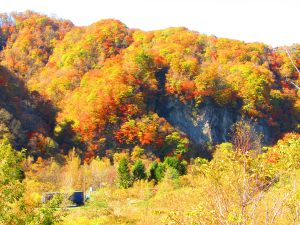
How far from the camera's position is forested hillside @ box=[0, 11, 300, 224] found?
152ft

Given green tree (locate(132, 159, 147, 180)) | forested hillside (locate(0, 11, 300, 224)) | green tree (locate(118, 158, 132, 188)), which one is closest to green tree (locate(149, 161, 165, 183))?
forested hillside (locate(0, 11, 300, 224))

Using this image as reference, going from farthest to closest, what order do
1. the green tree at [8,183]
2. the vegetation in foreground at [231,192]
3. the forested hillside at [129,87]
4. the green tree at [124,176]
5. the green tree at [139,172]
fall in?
1. the forested hillside at [129,87]
2. the green tree at [139,172]
3. the green tree at [124,176]
4. the green tree at [8,183]
5. the vegetation in foreground at [231,192]

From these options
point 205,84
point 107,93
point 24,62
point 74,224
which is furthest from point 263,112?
point 74,224

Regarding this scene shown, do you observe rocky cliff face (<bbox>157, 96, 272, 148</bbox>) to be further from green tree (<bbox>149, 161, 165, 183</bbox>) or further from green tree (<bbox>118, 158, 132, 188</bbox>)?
green tree (<bbox>118, 158, 132, 188</bbox>)

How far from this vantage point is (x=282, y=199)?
24.1ft

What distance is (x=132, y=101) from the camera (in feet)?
196

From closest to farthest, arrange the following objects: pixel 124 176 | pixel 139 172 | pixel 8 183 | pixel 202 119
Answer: pixel 8 183
pixel 124 176
pixel 139 172
pixel 202 119

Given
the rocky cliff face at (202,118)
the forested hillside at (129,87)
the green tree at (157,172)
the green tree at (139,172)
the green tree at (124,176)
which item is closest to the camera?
the green tree at (124,176)

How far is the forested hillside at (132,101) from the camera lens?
46.3 meters

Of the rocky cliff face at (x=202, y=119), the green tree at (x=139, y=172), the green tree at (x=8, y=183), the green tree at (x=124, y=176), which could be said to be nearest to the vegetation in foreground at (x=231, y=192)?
the green tree at (x=8, y=183)

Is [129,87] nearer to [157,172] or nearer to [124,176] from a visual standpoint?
[157,172]

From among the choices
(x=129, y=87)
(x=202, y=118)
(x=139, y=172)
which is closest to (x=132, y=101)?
(x=129, y=87)

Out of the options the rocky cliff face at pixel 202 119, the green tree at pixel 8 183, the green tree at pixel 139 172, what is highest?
the green tree at pixel 8 183

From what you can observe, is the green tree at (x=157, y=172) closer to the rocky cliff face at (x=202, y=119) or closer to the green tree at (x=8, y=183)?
the rocky cliff face at (x=202, y=119)
